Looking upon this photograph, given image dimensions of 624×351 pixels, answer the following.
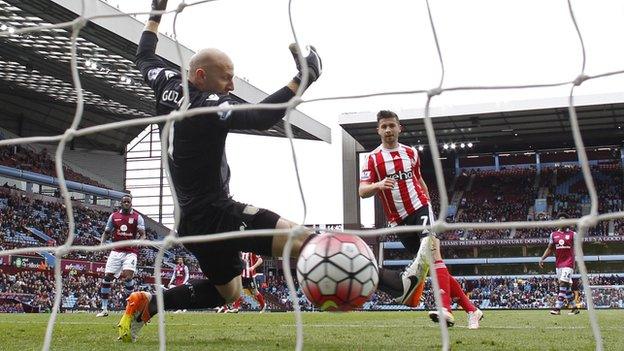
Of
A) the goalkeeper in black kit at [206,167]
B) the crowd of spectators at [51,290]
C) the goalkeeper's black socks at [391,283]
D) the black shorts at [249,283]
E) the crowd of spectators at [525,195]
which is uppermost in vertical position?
the crowd of spectators at [525,195]

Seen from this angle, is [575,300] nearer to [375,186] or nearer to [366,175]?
[366,175]

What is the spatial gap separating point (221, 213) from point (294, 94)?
3.16 ft

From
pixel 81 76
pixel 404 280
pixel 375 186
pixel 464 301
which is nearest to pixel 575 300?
pixel 464 301

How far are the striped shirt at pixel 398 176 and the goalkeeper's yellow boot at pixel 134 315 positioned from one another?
2.13 m

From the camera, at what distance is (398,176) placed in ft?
19.7

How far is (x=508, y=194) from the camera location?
3725 cm

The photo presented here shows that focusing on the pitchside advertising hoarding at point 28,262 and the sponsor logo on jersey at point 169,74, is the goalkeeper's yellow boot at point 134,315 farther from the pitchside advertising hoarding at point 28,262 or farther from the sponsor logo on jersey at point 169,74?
the pitchside advertising hoarding at point 28,262

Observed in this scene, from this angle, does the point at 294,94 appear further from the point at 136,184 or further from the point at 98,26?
the point at 136,184

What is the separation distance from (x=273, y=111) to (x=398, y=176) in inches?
115

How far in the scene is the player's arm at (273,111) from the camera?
10.3ft

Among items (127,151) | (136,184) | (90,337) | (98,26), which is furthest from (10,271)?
(136,184)

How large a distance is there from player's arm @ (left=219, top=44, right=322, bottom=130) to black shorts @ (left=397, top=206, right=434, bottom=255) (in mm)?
2595

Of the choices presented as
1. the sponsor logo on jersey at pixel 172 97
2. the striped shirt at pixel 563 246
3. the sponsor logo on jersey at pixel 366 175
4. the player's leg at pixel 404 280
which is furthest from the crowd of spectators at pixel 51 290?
the sponsor logo on jersey at pixel 172 97

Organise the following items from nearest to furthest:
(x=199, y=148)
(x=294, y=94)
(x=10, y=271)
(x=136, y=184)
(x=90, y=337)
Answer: (x=294, y=94) < (x=199, y=148) < (x=90, y=337) < (x=10, y=271) < (x=136, y=184)
